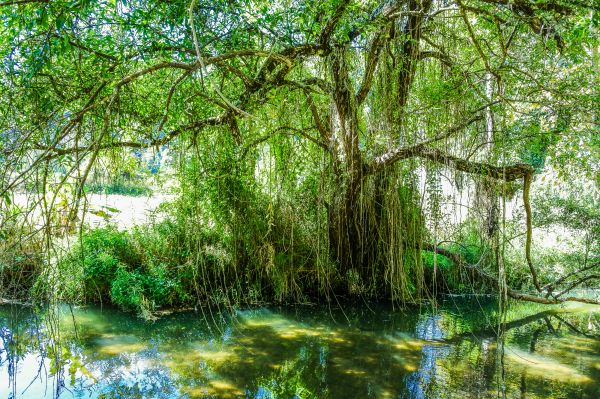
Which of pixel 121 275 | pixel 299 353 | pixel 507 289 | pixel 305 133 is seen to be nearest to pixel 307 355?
pixel 299 353

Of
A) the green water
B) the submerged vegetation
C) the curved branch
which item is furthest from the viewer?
the curved branch

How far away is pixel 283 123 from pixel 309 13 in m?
1.21

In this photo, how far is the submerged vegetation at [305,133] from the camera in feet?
11.2

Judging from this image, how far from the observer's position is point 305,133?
15.8 ft

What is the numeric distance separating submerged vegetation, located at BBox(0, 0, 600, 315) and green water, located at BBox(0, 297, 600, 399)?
1.47 ft

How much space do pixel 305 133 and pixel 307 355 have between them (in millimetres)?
2200

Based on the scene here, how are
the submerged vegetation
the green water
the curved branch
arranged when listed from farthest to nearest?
the curved branch < the green water < the submerged vegetation

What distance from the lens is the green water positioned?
11.8 ft

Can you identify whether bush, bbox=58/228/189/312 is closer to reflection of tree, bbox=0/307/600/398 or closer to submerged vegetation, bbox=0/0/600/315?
submerged vegetation, bbox=0/0/600/315

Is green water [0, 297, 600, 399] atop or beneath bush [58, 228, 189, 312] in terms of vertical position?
beneath

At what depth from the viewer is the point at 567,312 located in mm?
6387

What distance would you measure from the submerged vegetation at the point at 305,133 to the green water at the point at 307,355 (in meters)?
0.45

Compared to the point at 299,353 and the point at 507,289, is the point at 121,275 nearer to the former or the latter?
the point at 299,353

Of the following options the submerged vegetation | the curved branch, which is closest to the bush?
the submerged vegetation
